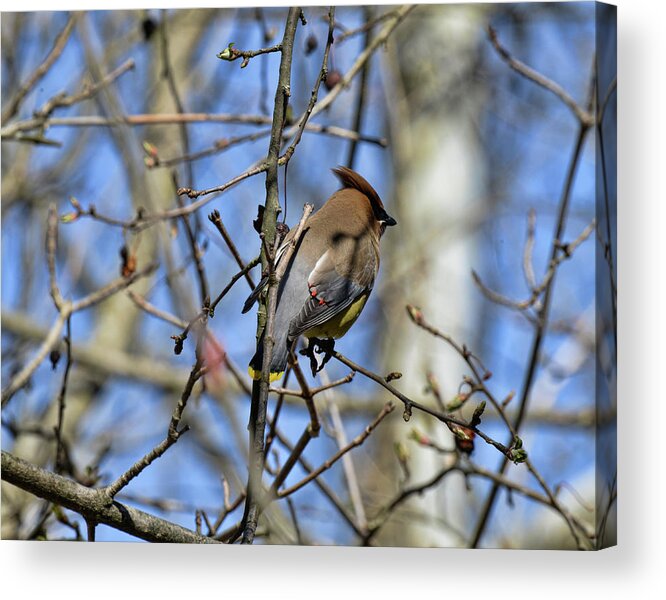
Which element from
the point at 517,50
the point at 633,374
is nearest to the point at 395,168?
the point at 517,50

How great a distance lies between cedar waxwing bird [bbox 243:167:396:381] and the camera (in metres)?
2.51

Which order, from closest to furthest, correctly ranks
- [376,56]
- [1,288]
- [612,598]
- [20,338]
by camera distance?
[612,598] → [1,288] → [20,338] → [376,56]

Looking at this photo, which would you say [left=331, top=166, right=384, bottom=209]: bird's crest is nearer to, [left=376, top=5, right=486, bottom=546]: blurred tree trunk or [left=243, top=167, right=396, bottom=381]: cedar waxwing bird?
[left=243, top=167, right=396, bottom=381]: cedar waxwing bird

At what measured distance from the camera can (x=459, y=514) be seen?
12.5ft

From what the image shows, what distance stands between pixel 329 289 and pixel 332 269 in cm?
9

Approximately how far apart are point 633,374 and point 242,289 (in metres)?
1.64

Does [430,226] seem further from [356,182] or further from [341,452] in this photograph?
[341,452]

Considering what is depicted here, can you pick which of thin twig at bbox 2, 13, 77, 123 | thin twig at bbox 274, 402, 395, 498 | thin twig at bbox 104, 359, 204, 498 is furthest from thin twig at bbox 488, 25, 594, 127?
thin twig at bbox 104, 359, 204, 498

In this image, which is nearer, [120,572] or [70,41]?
[120,572]

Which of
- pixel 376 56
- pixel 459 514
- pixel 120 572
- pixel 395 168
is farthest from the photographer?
pixel 395 168

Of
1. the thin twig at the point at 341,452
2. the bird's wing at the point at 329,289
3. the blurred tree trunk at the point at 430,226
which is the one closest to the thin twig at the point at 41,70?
the bird's wing at the point at 329,289

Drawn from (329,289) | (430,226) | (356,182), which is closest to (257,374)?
(329,289)

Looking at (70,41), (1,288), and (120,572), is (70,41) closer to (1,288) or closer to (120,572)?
(1,288)

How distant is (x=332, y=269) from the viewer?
2.72 meters
